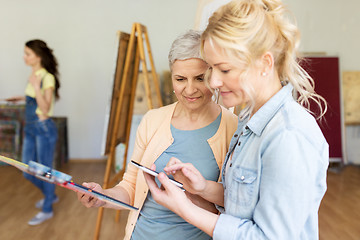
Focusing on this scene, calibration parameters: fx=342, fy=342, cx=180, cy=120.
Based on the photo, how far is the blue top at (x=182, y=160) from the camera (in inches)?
47.6

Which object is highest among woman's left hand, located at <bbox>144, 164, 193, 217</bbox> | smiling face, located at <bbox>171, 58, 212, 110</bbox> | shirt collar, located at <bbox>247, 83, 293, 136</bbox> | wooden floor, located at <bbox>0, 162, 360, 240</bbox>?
smiling face, located at <bbox>171, 58, 212, 110</bbox>

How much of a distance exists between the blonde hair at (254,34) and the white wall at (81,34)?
12.6 feet

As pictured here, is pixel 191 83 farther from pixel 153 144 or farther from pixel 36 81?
pixel 36 81

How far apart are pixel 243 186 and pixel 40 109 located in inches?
101

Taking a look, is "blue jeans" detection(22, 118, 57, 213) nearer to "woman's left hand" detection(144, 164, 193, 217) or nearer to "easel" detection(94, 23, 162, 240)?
"easel" detection(94, 23, 162, 240)

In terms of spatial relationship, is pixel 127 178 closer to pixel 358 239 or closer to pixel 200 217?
pixel 200 217

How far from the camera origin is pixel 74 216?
321 cm

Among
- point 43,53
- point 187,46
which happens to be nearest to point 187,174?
point 187,46

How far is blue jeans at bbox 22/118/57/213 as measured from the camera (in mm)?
3062

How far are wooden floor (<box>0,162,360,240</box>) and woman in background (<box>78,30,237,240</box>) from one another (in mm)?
1539

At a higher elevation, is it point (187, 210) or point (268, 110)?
point (268, 110)

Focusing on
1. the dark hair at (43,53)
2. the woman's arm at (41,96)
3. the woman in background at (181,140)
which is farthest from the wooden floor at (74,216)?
the woman in background at (181,140)

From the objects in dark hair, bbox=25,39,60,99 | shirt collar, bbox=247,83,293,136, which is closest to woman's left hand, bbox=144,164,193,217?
shirt collar, bbox=247,83,293,136

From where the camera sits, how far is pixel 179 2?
4.76 meters
